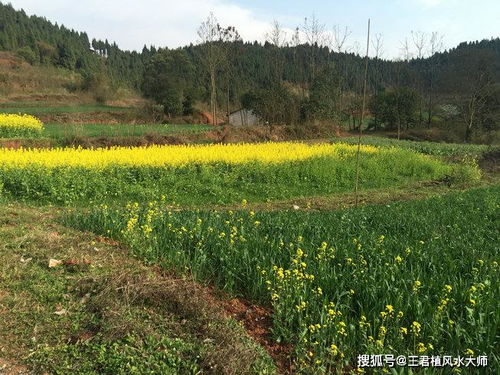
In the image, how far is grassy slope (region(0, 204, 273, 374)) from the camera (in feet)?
11.5

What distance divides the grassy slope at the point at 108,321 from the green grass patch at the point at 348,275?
0.53 metres

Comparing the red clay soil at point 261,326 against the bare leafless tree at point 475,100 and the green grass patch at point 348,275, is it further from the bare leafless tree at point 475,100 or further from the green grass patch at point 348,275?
the bare leafless tree at point 475,100

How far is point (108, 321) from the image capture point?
3.92m

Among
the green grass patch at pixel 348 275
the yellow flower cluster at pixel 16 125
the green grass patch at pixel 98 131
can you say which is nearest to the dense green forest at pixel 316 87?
the green grass patch at pixel 98 131

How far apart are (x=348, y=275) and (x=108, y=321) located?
8.77 ft

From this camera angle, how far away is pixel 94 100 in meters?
63.0

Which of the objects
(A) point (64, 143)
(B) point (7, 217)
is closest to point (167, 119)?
(A) point (64, 143)

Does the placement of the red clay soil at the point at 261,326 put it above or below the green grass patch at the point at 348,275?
below

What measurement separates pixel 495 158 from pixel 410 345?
76.7 ft

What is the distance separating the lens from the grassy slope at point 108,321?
3510mm

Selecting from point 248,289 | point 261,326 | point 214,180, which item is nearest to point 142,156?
point 214,180

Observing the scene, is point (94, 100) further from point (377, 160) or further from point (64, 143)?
point (377, 160)

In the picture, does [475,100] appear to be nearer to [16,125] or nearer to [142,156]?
[142,156]

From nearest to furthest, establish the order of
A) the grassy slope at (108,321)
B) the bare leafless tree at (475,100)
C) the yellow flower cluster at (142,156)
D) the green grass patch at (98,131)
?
the grassy slope at (108,321)
the yellow flower cluster at (142,156)
the green grass patch at (98,131)
the bare leafless tree at (475,100)
